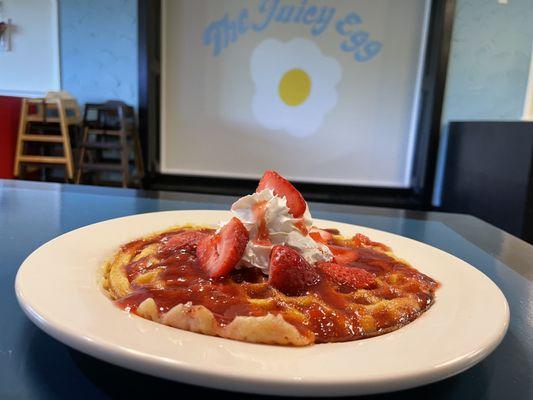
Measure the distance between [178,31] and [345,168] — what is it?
6.85ft

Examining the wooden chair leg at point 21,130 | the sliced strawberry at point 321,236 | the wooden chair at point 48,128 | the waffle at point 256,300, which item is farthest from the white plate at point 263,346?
the wooden chair leg at point 21,130

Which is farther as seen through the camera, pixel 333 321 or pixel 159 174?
pixel 159 174

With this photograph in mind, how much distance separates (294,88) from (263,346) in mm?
4164

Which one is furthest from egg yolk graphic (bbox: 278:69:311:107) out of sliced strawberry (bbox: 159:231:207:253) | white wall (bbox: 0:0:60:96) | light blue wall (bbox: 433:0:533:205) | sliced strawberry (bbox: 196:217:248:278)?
sliced strawberry (bbox: 196:217:248:278)

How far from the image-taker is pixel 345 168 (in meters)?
4.56

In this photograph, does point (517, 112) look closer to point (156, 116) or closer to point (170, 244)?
point (156, 116)

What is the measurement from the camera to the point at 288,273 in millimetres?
631

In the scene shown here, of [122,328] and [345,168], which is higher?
[122,328]

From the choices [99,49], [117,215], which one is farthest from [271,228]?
[99,49]

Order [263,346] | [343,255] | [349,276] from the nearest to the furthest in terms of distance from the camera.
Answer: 1. [263,346]
2. [349,276]
3. [343,255]

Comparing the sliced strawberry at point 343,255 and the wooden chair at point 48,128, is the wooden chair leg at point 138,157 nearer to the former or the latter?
the wooden chair at point 48,128

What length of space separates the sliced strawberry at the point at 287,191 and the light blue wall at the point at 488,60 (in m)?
3.58

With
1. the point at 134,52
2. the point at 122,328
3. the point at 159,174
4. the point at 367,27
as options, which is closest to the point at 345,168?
the point at 367,27

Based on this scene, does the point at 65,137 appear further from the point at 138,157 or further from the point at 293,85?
the point at 293,85
